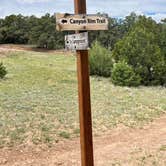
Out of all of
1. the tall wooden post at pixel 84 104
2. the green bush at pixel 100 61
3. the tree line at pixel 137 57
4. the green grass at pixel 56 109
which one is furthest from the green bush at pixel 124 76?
the tall wooden post at pixel 84 104

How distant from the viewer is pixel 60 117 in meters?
10.1

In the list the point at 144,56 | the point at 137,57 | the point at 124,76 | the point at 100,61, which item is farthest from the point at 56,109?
the point at 100,61

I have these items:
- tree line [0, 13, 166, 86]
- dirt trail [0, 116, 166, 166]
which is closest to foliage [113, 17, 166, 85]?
tree line [0, 13, 166, 86]

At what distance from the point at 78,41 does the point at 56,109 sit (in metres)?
6.91

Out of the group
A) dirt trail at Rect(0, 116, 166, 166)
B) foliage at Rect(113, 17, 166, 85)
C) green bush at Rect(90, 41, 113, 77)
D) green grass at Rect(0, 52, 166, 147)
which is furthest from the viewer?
green bush at Rect(90, 41, 113, 77)

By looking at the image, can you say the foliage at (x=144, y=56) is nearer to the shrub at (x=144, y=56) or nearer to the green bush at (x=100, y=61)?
Result: the shrub at (x=144, y=56)

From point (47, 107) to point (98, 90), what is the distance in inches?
199

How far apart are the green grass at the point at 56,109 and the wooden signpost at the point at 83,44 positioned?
12.2 feet

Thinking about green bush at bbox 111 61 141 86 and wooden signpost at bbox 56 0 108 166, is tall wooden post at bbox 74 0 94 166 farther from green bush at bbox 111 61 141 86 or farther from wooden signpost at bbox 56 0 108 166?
green bush at bbox 111 61 141 86

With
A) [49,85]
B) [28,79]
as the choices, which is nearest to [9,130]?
[49,85]

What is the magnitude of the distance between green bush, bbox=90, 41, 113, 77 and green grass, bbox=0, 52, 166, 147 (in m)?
4.60

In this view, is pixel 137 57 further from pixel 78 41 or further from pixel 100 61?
pixel 78 41

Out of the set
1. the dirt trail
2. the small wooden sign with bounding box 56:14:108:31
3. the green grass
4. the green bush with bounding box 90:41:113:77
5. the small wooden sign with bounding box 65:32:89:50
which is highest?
the small wooden sign with bounding box 56:14:108:31

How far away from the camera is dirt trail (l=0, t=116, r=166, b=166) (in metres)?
6.89
